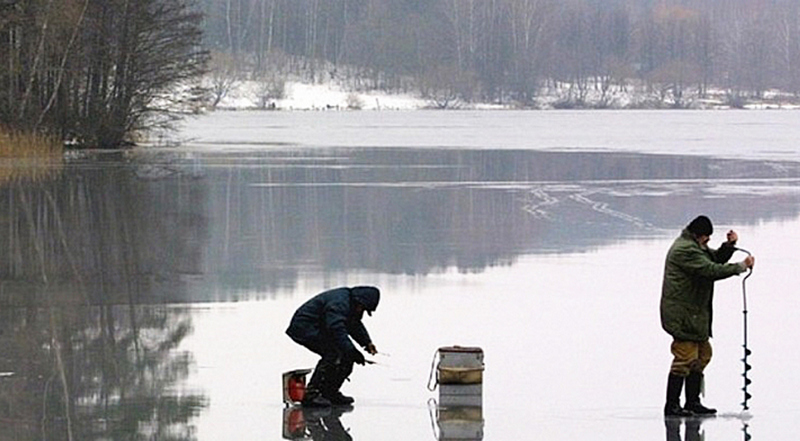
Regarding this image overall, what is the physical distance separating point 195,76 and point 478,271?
38.0 meters

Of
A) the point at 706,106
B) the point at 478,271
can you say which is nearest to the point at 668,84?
the point at 706,106

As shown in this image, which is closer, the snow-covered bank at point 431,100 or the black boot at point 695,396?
the black boot at point 695,396

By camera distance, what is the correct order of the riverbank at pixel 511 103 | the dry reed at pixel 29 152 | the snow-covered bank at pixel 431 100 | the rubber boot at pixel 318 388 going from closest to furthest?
the rubber boot at pixel 318 388, the dry reed at pixel 29 152, the snow-covered bank at pixel 431 100, the riverbank at pixel 511 103

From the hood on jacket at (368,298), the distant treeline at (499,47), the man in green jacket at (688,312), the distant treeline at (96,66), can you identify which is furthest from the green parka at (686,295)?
the distant treeline at (499,47)

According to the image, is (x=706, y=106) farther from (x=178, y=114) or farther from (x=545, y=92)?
(x=178, y=114)

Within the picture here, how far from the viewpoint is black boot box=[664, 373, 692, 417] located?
39.3 feet

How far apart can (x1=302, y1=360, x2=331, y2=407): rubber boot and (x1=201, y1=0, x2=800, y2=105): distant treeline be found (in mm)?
148632

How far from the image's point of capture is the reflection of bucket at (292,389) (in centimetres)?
1230

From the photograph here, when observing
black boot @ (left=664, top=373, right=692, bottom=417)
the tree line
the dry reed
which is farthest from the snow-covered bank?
black boot @ (left=664, top=373, right=692, bottom=417)

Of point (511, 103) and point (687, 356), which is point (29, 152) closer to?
point (687, 356)

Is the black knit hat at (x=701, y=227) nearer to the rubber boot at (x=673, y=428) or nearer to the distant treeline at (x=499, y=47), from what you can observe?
the rubber boot at (x=673, y=428)

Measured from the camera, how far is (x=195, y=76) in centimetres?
5784

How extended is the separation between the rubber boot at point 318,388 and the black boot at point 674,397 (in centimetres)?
232

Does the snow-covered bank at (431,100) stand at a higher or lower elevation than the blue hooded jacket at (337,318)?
higher
